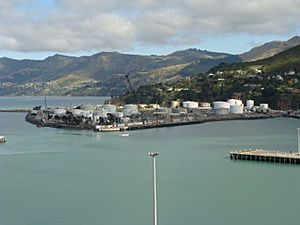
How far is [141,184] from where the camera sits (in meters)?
21.5

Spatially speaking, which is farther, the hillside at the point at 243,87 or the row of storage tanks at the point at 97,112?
the hillside at the point at 243,87

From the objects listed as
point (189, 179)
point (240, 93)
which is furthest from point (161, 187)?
point (240, 93)

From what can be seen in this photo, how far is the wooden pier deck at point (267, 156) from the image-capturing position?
26703 mm

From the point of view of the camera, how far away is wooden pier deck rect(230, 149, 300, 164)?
26.7 metres

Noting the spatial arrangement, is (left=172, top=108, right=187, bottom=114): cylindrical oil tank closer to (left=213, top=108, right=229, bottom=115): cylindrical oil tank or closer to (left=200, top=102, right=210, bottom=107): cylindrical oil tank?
(left=213, top=108, right=229, bottom=115): cylindrical oil tank

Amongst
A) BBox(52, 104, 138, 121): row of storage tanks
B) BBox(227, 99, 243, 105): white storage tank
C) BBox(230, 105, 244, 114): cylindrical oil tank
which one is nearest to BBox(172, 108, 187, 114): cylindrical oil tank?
BBox(52, 104, 138, 121): row of storage tanks

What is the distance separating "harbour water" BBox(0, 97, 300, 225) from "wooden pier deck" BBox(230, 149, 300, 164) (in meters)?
0.75

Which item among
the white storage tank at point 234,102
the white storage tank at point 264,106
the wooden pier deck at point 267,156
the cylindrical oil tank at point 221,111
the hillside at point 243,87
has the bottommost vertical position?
the wooden pier deck at point 267,156

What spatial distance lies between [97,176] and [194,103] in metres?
43.5

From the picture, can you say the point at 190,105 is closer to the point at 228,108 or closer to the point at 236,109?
the point at 228,108

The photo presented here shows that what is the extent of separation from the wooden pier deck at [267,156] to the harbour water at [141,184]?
2.46 ft

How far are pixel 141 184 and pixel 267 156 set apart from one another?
8653 mm

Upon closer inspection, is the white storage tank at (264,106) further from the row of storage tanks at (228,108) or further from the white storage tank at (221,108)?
the white storage tank at (221,108)

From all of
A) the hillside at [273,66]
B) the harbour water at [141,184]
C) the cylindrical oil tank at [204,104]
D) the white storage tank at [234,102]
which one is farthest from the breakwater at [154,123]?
the hillside at [273,66]
